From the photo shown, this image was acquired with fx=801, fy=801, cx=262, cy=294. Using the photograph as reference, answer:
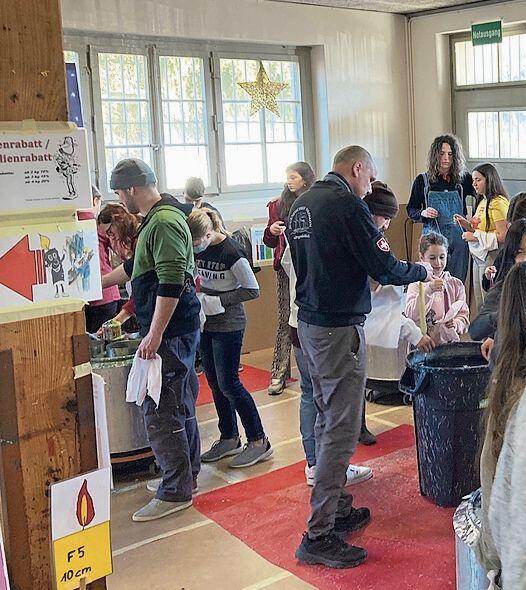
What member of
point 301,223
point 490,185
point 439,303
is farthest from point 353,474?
point 490,185

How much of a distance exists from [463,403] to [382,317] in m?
0.92

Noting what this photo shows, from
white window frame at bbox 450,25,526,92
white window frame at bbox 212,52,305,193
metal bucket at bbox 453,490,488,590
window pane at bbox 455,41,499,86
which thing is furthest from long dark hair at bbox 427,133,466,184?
metal bucket at bbox 453,490,488,590

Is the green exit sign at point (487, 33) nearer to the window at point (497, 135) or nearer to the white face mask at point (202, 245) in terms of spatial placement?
the window at point (497, 135)

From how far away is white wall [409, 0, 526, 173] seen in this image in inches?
293

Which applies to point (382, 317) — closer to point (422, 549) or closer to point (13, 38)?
point (422, 549)

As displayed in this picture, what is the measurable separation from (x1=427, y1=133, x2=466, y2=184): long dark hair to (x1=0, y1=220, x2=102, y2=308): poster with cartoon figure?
16.5 ft

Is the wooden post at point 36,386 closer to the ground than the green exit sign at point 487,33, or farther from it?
closer to the ground

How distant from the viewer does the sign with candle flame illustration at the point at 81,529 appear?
4.91ft

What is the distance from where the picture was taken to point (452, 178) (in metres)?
6.30

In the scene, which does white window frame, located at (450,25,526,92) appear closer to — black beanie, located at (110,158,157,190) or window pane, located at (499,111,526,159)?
window pane, located at (499,111,526,159)

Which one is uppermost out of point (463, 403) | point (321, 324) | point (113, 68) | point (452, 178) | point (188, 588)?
point (113, 68)

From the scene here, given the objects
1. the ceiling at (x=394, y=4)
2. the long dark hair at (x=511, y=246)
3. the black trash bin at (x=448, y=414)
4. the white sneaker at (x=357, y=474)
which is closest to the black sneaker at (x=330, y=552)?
the black trash bin at (x=448, y=414)

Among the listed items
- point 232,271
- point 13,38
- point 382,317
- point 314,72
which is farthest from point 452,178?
point 13,38

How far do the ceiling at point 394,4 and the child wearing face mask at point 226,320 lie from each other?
11.3 ft
